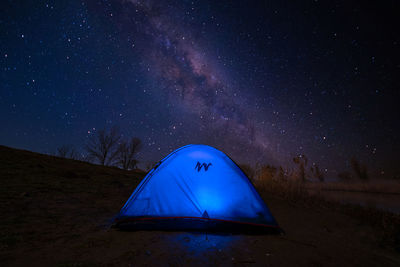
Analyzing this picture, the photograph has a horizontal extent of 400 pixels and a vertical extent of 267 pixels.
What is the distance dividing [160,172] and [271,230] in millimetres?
2876

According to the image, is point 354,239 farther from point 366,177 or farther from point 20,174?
point 366,177

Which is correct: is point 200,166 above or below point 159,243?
above

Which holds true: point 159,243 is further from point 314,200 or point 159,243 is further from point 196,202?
point 314,200

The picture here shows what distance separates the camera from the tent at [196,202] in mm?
3752

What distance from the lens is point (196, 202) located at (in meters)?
3.91

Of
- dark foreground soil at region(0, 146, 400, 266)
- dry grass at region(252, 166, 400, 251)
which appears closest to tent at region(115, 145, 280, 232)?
dark foreground soil at region(0, 146, 400, 266)

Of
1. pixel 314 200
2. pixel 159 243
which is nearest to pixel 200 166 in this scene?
pixel 159 243

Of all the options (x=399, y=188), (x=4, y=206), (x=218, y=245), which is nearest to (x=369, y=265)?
(x=218, y=245)

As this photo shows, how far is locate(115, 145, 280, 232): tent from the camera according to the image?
375 centimetres

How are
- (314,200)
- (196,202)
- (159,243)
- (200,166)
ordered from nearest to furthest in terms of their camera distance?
(159,243) → (196,202) → (200,166) → (314,200)

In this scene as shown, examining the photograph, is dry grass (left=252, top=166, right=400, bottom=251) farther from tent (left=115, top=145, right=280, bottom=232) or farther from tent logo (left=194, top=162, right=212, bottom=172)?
tent logo (left=194, top=162, right=212, bottom=172)

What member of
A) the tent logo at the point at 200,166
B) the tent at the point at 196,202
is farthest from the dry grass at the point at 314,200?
the tent logo at the point at 200,166

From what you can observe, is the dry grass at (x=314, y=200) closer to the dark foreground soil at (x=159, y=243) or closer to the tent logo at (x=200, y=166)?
the dark foreground soil at (x=159, y=243)

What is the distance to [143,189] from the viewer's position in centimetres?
414
